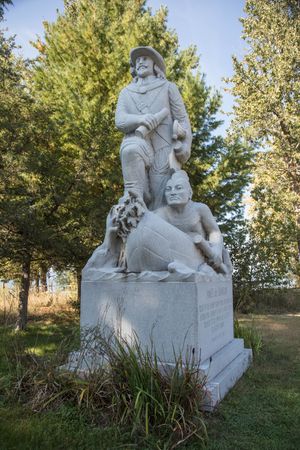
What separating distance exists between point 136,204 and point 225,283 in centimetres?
180

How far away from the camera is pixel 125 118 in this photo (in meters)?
5.03

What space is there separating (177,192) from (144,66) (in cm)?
209

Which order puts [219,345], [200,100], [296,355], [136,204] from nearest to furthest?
1. [136,204]
2. [219,345]
3. [296,355]
4. [200,100]

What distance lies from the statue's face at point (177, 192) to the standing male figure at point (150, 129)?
0.31m

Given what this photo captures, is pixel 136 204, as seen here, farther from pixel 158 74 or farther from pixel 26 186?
pixel 26 186

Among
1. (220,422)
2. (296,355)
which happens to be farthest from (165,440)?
(296,355)

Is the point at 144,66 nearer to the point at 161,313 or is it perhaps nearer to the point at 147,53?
the point at 147,53

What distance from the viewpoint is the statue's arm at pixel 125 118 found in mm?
4922

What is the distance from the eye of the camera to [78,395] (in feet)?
11.0

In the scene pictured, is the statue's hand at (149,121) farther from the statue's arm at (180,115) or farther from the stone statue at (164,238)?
the stone statue at (164,238)

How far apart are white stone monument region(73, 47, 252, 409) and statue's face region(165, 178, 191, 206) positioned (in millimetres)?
12

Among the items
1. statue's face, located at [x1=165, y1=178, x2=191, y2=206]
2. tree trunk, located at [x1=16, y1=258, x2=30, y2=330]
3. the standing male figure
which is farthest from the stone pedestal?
tree trunk, located at [x1=16, y1=258, x2=30, y2=330]

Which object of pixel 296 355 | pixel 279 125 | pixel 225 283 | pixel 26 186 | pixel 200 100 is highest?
pixel 279 125

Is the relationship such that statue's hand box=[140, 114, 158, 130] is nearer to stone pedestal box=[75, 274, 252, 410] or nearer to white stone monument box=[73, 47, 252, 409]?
white stone monument box=[73, 47, 252, 409]
